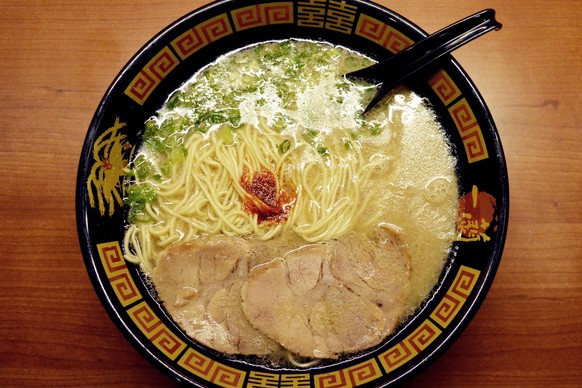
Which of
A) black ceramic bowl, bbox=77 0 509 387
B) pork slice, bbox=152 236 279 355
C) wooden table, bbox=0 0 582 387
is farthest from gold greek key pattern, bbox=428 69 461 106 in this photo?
pork slice, bbox=152 236 279 355

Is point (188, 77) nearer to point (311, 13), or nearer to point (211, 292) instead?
point (311, 13)

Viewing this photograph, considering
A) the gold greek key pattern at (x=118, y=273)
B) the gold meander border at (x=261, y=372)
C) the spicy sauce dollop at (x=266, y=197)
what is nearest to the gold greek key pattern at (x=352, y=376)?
the gold meander border at (x=261, y=372)

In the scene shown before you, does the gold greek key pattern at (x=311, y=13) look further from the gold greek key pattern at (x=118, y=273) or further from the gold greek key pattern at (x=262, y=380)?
the gold greek key pattern at (x=262, y=380)

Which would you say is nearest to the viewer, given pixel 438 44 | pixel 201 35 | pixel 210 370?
pixel 210 370

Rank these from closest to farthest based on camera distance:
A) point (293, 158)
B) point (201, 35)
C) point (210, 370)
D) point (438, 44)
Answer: point (210, 370)
point (438, 44)
point (201, 35)
point (293, 158)

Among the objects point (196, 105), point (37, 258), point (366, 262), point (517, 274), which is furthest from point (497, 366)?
point (37, 258)

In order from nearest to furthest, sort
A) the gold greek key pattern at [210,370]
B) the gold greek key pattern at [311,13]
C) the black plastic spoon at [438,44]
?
the gold greek key pattern at [210,370] < the black plastic spoon at [438,44] < the gold greek key pattern at [311,13]

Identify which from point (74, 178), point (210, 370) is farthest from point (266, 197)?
point (74, 178)

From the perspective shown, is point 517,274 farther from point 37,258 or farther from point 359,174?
point 37,258
